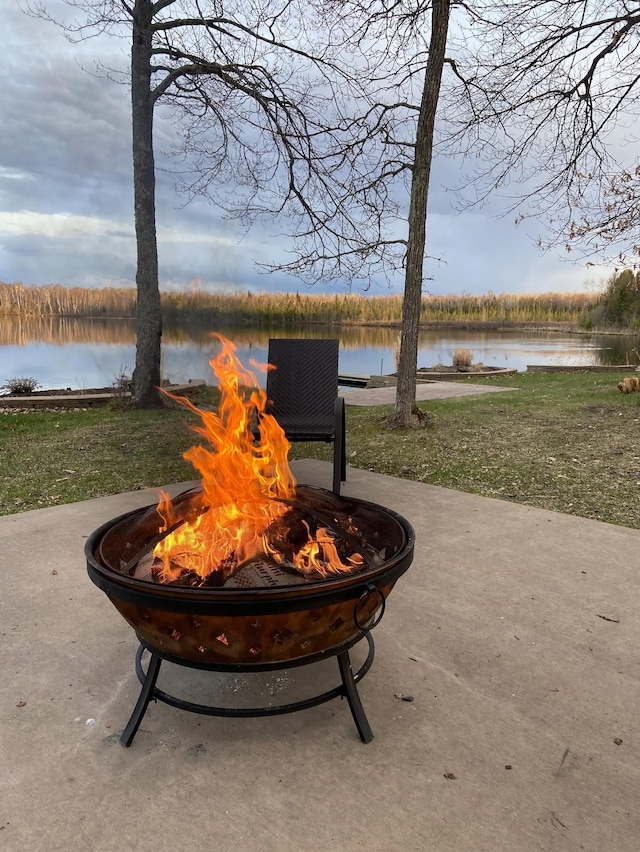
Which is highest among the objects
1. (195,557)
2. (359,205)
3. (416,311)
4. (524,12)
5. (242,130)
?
(524,12)

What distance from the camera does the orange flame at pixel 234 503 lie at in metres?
1.78

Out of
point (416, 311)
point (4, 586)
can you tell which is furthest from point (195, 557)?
point (416, 311)

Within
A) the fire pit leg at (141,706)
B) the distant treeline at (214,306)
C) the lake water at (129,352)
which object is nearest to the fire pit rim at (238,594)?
the fire pit leg at (141,706)

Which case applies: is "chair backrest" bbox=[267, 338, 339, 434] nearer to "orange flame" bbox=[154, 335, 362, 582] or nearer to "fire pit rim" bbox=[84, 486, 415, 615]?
"orange flame" bbox=[154, 335, 362, 582]

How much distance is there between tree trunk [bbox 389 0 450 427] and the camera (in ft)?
21.8

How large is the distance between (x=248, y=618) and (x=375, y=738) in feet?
1.92

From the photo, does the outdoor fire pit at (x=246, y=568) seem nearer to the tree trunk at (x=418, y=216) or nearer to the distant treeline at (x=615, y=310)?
the tree trunk at (x=418, y=216)

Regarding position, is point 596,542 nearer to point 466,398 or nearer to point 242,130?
point 466,398

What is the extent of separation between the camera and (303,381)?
4691 millimetres

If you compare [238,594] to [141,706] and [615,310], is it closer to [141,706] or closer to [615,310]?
[141,706]

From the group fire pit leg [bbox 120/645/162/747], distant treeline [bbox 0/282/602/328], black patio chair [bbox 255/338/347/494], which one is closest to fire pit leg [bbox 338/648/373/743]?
fire pit leg [bbox 120/645/162/747]

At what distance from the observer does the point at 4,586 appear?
271cm

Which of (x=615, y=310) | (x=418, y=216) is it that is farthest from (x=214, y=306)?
(x=615, y=310)

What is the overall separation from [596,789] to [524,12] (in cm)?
841
